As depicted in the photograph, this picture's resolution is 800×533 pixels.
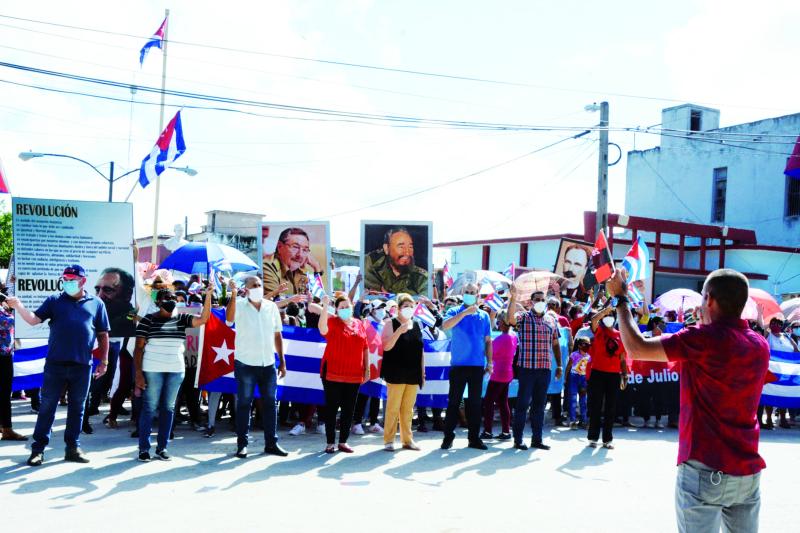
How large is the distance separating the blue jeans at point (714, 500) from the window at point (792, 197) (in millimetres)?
35118

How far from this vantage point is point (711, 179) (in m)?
38.2

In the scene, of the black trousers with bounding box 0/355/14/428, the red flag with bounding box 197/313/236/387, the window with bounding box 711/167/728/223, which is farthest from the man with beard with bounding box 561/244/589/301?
the window with bounding box 711/167/728/223

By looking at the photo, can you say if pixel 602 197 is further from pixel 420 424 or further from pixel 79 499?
pixel 79 499

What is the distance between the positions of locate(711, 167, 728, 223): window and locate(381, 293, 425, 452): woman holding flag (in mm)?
32600

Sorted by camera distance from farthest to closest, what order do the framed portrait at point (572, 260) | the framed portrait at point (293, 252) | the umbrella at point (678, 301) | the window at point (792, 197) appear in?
the window at point (792, 197) < the framed portrait at point (572, 260) < the umbrella at point (678, 301) < the framed portrait at point (293, 252)

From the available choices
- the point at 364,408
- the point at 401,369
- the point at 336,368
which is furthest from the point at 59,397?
the point at 364,408

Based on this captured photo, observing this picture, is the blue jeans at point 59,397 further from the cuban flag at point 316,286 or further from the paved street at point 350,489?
the cuban flag at point 316,286

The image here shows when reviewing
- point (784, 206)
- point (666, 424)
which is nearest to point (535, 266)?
point (784, 206)

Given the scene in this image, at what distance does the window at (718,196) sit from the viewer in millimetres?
37875

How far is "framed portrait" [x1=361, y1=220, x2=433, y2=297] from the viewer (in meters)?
14.5

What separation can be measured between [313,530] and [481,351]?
14.0 ft

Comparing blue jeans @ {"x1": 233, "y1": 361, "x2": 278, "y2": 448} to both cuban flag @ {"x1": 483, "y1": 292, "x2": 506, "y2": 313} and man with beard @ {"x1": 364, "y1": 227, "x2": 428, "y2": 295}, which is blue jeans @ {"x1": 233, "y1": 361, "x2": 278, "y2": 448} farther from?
man with beard @ {"x1": 364, "y1": 227, "x2": 428, "y2": 295}

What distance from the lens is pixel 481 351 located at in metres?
9.68

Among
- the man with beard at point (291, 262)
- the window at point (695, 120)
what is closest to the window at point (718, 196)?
the window at point (695, 120)
